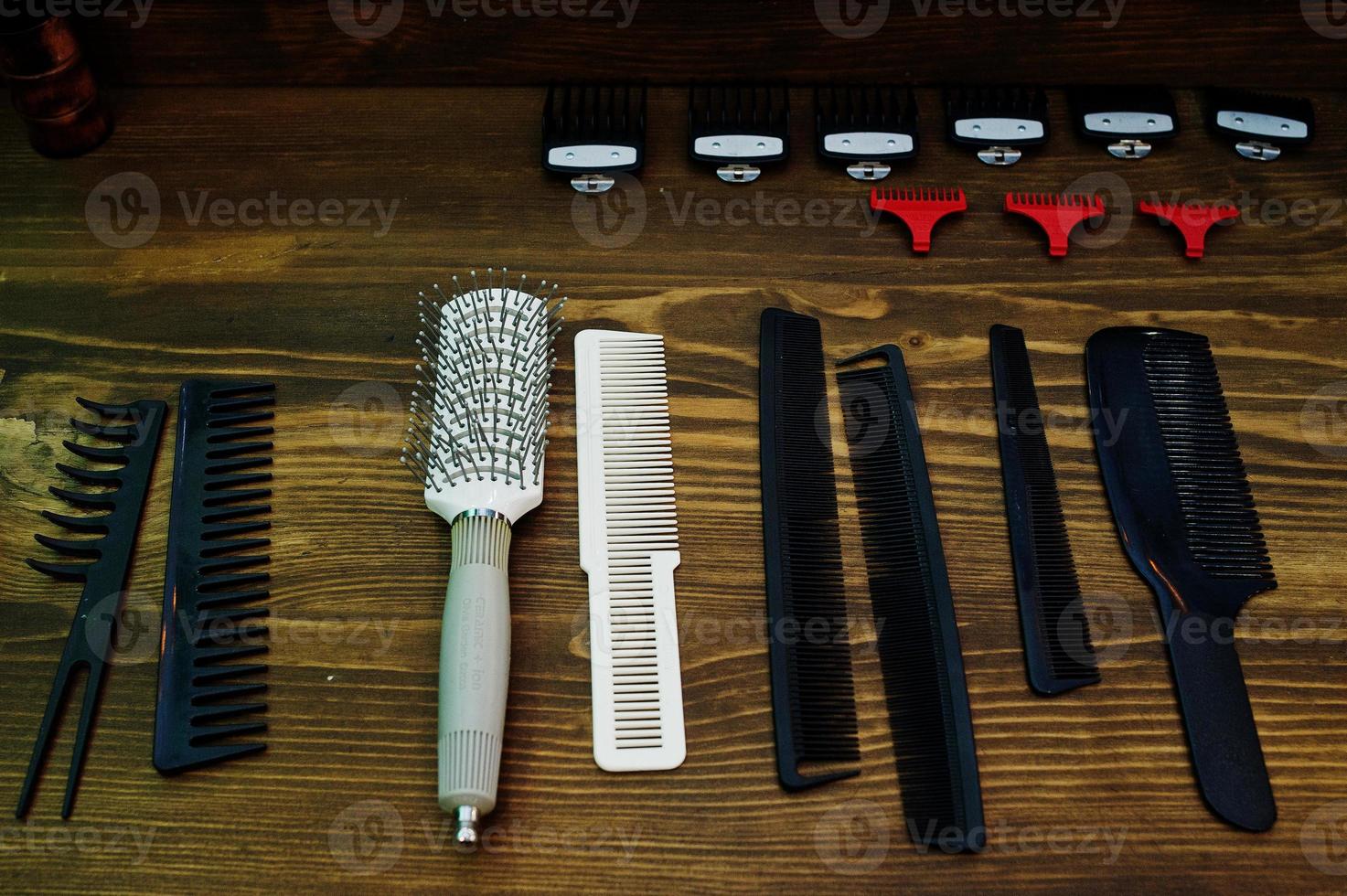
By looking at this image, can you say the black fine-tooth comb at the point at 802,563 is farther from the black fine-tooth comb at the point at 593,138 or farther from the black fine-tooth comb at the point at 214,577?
the black fine-tooth comb at the point at 214,577

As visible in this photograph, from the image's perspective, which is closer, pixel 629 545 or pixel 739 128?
pixel 629 545

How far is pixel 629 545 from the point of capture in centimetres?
151

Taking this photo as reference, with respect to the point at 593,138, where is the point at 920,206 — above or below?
below

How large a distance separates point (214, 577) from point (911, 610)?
0.98 metres

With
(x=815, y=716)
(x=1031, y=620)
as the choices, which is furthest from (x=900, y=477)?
(x=815, y=716)

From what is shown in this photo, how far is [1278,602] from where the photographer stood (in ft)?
4.99

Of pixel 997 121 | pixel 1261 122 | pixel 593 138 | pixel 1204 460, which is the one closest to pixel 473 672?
pixel 593 138

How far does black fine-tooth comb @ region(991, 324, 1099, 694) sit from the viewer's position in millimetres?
1450

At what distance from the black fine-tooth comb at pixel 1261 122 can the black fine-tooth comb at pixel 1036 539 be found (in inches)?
25.7

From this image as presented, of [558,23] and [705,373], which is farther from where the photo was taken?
[558,23]

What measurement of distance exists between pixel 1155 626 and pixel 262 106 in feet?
5.73

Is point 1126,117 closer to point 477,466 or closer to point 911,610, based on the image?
point 911,610

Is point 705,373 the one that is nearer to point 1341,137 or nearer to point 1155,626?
point 1155,626

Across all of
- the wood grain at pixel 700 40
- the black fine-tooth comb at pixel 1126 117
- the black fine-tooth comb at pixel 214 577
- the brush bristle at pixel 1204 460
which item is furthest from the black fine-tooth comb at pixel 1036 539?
the black fine-tooth comb at pixel 214 577
